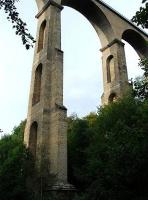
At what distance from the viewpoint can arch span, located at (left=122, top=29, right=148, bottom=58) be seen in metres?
28.6

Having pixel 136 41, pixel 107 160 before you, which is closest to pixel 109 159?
pixel 107 160

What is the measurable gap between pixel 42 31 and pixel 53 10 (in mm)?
1573

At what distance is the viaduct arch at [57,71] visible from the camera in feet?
56.0

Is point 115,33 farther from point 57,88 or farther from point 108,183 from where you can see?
point 108,183

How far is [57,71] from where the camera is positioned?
19328 mm

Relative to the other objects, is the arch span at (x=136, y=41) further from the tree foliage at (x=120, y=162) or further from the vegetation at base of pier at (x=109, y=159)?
the tree foliage at (x=120, y=162)

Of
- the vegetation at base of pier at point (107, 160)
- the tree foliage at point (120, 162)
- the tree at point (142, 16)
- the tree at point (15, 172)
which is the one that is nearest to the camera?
the tree at point (142, 16)

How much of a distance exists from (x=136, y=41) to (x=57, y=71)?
1243 cm

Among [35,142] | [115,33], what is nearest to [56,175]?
[35,142]

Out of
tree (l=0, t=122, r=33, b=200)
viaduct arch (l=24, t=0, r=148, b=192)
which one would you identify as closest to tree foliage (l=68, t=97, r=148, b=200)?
viaduct arch (l=24, t=0, r=148, b=192)

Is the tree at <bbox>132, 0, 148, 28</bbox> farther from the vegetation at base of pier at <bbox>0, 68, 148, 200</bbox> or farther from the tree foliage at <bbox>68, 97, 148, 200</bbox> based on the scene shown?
the tree foliage at <bbox>68, 97, 148, 200</bbox>

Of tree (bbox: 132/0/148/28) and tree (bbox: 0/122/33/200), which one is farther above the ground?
tree (bbox: 132/0/148/28)

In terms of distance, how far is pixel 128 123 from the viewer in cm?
1720

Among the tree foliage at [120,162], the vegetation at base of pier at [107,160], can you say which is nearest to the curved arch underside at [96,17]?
the vegetation at base of pier at [107,160]
